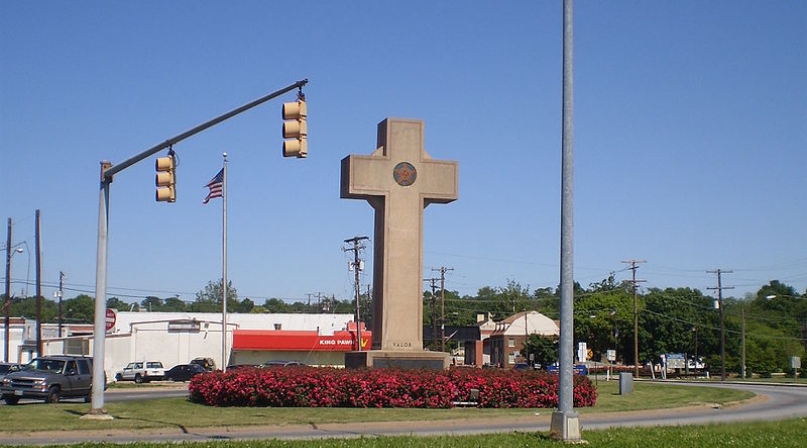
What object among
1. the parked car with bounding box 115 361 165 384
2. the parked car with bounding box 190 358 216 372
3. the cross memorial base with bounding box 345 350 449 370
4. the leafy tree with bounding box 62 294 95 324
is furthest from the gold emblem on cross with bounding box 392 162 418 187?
the leafy tree with bounding box 62 294 95 324

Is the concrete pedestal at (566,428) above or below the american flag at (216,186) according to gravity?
below

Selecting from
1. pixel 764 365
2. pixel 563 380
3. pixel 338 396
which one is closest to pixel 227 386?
pixel 338 396

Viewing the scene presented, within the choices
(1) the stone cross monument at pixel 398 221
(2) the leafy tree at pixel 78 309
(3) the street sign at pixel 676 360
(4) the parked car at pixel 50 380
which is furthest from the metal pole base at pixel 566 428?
(2) the leafy tree at pixel 78 309

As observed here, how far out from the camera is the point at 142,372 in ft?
225

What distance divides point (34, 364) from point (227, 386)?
10540 millimetres

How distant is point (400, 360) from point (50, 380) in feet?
41.2

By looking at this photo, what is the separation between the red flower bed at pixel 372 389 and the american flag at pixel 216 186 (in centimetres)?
1430

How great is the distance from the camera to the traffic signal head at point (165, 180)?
21344 mm

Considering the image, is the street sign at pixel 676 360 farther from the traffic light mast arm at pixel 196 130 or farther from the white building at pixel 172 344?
the traffic light mast arm at pixel 196 130

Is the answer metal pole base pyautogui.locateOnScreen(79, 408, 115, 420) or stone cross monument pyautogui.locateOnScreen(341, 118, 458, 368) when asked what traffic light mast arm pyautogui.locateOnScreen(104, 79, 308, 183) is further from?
stone cross monument pyautogui.locateOnScreen(341, 118, 458, 368)

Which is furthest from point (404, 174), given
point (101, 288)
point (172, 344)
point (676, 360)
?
point (676, 360)

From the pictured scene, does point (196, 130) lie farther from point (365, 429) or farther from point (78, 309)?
point (78, 309)

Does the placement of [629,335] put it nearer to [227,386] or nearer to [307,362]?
[307,362]

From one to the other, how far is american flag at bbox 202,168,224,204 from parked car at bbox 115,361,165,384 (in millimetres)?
28497
